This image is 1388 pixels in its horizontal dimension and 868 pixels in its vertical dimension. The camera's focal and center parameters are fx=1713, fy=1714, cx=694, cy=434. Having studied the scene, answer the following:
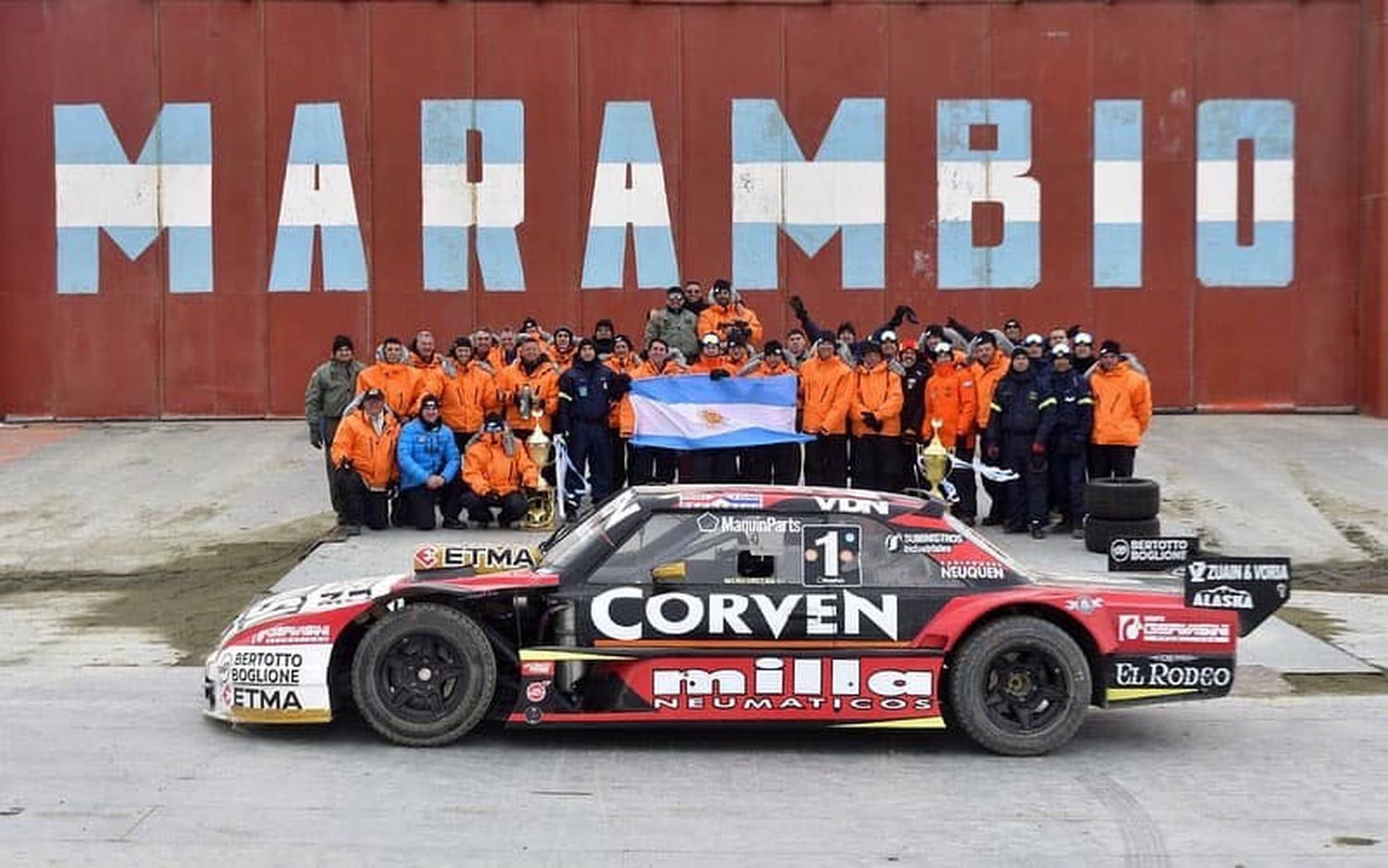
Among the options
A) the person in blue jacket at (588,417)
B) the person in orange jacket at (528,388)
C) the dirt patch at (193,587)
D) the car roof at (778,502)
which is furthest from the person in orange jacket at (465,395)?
the car roof at (778,502)

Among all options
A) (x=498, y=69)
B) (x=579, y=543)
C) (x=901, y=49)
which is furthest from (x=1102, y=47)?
(x=579, y=543)

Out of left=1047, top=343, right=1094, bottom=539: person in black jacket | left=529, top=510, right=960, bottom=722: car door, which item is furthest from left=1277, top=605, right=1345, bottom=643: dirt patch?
left=529, top=510, right=960, bottom=722: car door

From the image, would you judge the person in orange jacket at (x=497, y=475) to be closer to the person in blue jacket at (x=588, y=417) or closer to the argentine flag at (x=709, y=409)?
the person in blue jacket at (x=588, y=417)

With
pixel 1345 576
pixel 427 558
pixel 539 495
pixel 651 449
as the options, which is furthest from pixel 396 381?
pixel 1345 576

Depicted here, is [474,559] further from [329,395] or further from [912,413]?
[912,413]

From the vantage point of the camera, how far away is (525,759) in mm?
8547

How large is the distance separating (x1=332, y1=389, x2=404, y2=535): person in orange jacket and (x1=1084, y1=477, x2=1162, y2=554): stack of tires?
21.1 ft

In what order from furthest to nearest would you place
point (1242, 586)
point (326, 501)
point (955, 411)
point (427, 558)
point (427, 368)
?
point (326, 501)
point (427, 368)
point (955, 411)
point (427, 558)
point (1242, 586)

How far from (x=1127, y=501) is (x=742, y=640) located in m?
7.16

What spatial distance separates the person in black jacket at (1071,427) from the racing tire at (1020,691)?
733cm

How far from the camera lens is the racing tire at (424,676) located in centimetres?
862

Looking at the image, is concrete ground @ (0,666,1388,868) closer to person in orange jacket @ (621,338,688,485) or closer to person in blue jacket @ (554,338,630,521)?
person in blue jacket @ (554,338,630,521)

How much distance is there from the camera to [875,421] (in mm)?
16359

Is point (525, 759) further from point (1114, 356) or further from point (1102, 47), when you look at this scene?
point (1102, 47)
